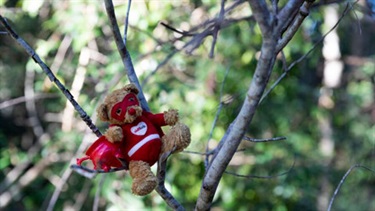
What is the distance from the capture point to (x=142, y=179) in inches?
41.4

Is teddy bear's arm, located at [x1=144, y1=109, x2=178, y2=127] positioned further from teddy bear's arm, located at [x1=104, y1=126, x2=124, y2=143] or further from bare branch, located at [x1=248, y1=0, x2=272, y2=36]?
bare branch, located at [x1=248, y1=0, x2=272, y2=36]

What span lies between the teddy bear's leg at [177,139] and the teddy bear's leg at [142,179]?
6 centimetres

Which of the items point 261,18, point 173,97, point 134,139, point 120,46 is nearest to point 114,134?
point 134,139

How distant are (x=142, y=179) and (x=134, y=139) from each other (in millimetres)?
85

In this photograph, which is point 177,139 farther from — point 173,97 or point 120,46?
point 173,97

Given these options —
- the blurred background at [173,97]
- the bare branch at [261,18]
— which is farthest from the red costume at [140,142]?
the blurred background at [173,97]

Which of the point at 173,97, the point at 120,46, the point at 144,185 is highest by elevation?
the point at 120,46

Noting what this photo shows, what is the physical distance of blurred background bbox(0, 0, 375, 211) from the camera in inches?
105

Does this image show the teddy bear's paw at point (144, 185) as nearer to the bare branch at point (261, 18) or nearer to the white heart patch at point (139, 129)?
the white heart patch at point (139, 129)

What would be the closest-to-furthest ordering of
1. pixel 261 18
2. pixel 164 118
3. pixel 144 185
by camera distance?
1. pixel 261 18
2. pixel 144 185
3. pixel 164 118

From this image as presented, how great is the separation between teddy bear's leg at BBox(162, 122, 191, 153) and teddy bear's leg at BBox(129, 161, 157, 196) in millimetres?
56

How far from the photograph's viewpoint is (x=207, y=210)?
3.71ft

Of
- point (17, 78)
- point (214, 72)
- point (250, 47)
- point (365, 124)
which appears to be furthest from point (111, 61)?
point (365, 124)

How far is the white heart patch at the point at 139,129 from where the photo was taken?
111 centimetres
